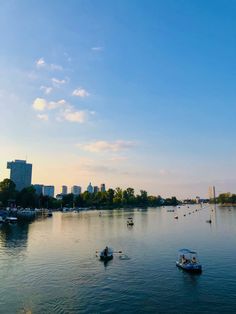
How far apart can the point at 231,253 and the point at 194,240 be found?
26.3 m

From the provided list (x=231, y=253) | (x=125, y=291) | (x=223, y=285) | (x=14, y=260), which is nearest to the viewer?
(x=125, y=291)

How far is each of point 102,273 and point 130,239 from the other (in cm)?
4946

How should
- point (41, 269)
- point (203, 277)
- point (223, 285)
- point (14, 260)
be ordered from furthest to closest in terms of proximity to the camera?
point (14, 260) → point (41, 269) → point (203, 277) → point (223, 285)

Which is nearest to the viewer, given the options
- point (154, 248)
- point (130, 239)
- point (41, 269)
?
point (41, 269)

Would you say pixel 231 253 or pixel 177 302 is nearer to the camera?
pixel 177 302

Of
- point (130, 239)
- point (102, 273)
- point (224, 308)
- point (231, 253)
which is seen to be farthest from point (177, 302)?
point (130, 239)

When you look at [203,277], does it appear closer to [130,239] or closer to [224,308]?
[224,308]

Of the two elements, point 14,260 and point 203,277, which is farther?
point 14,260

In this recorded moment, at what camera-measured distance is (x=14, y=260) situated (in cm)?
7531

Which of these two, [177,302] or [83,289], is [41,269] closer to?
[83,289]

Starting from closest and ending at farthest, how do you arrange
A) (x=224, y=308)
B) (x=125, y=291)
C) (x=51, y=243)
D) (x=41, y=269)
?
(x=224, y=308), (x=125, y=291), (x=41, y=269), (x=51, y=243)

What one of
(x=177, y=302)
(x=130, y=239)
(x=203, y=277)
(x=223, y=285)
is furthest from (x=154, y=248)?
(x=177, y=302)

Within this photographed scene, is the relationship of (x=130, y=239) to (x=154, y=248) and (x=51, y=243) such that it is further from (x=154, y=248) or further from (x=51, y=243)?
(x=51, y=243)

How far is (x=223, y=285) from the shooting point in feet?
184
